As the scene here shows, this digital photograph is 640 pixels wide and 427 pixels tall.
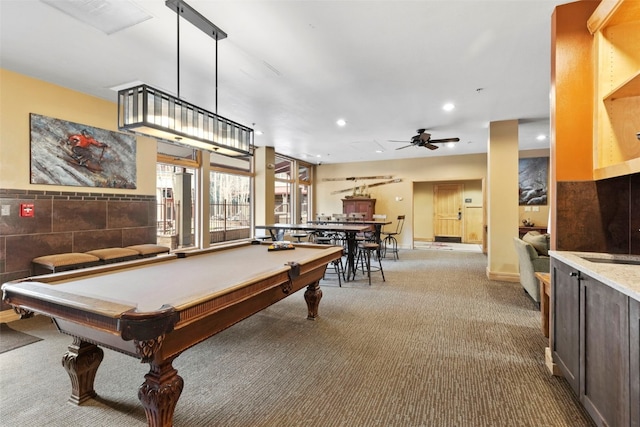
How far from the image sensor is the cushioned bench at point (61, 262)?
3.55 metres

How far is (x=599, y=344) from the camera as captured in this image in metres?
1.64

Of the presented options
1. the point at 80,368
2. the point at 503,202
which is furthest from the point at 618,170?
the point at 80,368

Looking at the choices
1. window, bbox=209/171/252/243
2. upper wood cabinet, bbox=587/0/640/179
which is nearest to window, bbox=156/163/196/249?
window, bbox=209/171/252/243

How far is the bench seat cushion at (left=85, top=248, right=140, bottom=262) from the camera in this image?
400 cm

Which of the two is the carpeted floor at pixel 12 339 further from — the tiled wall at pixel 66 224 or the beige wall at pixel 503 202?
the beige wall at pixel 503 202

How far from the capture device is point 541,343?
9.46ft

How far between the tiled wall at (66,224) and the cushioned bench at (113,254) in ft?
0.90

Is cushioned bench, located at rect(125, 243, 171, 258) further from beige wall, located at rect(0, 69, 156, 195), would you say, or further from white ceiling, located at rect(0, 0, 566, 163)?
white ceiling, located at rect(0, 0, 566, 163)

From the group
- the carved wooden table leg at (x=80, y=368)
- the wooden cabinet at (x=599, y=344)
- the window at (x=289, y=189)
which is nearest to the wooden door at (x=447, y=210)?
the window at (x=289, y=189)

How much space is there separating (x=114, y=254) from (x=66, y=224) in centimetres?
72

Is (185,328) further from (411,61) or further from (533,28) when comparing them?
(533,28)

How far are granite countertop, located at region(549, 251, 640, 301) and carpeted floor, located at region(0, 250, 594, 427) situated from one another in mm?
956

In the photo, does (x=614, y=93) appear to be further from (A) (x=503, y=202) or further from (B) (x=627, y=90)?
(A) (x=503, y=202)

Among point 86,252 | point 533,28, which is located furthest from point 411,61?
point 86,252
